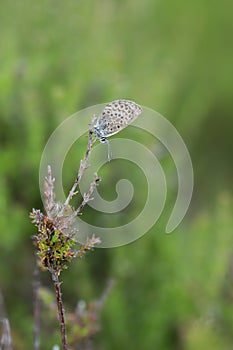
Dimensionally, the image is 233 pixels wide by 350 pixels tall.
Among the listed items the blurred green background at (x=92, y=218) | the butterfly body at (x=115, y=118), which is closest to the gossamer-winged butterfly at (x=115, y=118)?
the butterfly body at (x=115, y=118)

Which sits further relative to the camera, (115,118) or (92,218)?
(92,218)

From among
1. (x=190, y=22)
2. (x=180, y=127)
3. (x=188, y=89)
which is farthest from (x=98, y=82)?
(x=190, y=22)

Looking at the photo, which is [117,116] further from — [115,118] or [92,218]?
[92,218]

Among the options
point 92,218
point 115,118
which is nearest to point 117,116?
point 115,118

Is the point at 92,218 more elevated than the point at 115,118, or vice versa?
the point at 92,218

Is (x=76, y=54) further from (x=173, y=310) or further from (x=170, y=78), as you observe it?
(x=173, y=310)

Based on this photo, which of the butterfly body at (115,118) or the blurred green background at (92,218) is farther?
the blurred green background at (92,218)

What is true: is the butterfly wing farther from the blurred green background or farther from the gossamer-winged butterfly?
the blurred green background

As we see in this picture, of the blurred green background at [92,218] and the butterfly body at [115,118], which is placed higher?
the blurred green background at [92,218]

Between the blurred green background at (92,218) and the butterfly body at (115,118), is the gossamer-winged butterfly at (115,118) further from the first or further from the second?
the blurred green background at (92,218)
